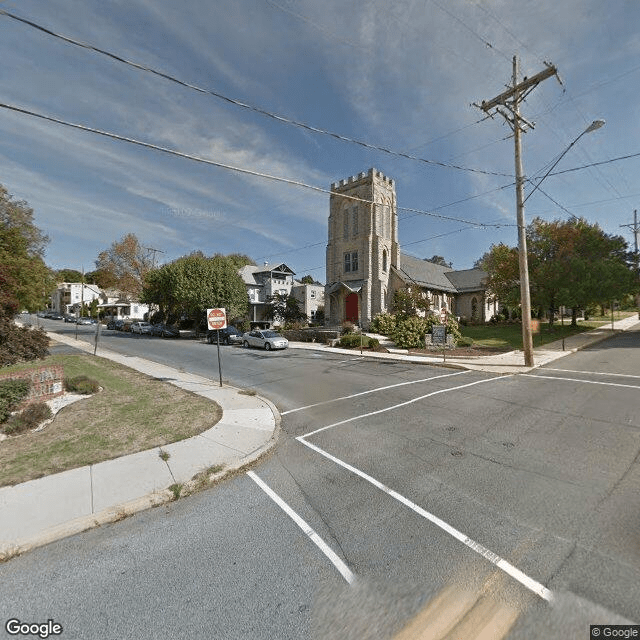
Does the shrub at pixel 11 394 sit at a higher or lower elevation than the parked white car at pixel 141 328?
lower

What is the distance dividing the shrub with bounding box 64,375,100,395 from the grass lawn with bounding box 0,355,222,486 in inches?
12.2

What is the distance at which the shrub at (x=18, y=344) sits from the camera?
50.3 feet

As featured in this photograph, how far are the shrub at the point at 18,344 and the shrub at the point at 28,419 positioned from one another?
9686 mm

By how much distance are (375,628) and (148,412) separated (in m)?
7.42

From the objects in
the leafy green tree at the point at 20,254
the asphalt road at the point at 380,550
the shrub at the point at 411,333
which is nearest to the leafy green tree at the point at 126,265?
the leafy green tree at the point at 20,254

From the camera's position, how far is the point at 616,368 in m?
13.4

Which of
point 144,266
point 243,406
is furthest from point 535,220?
point 144,266

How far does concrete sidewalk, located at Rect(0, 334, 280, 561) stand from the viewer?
12.2ft

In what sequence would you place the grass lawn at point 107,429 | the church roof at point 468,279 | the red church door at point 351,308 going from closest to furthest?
the grass lawn at point 107,429 < the red church door at point 351,308 < the church roof at point 468,279

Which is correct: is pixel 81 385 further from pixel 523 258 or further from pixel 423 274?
pixel 423 274

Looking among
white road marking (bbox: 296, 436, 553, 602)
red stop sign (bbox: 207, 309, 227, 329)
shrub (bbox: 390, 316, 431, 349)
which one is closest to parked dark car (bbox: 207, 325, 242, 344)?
shrub (bbox: 390, 316, 431, 349)

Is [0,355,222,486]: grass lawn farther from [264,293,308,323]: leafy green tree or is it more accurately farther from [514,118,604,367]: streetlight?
[264,293,308,323]: leafy green tree

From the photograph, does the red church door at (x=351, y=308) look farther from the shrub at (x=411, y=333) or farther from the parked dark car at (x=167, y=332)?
the parked dark car at (x=167, y=332)

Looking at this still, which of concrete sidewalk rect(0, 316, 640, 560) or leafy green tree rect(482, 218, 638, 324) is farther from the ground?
leafy green tree rect(482, 218, 638, 324)
